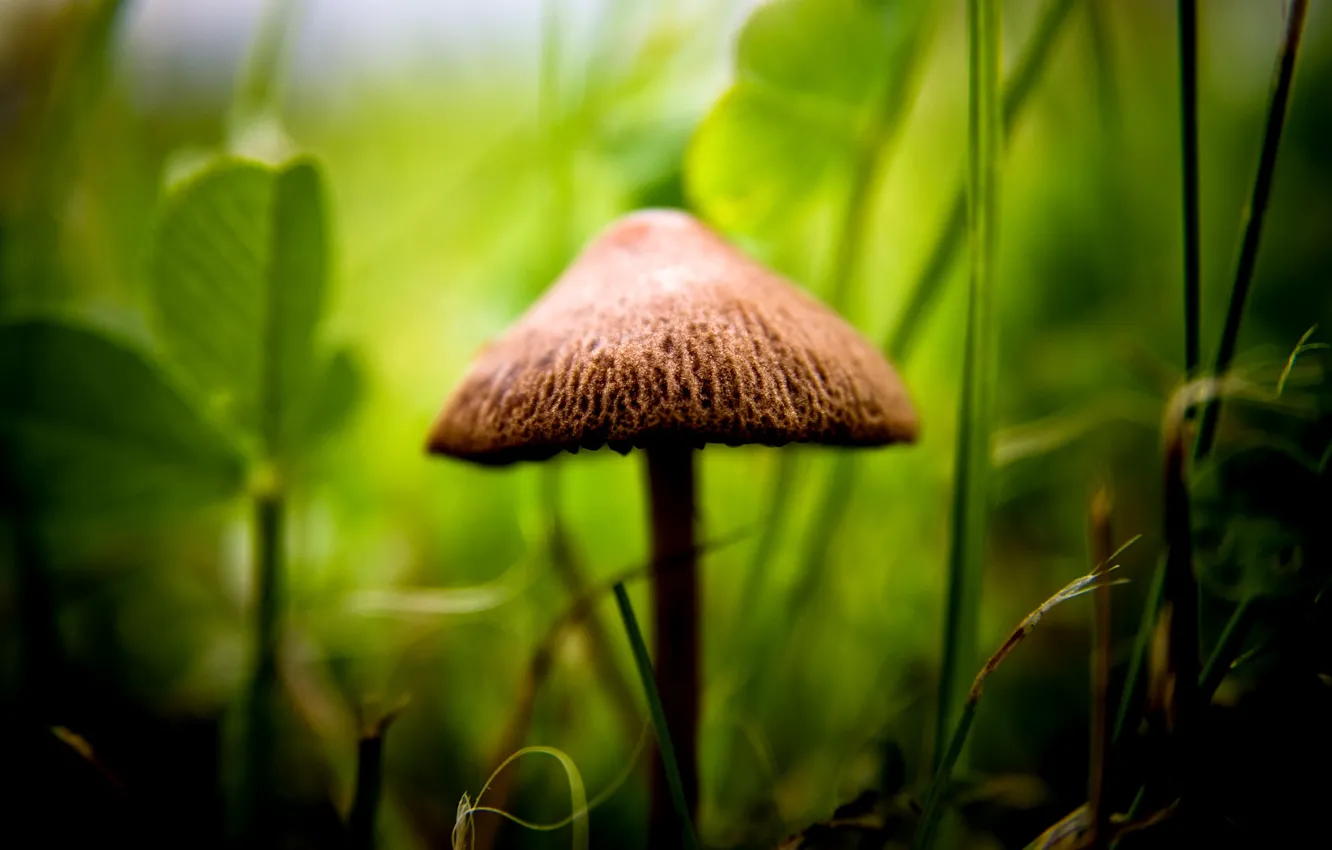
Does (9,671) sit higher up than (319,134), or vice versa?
(319,134)

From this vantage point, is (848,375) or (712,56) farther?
(712,56)

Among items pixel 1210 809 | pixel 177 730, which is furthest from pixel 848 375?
pixel 177 730

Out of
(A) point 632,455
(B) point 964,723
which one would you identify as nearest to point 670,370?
(B) point 964,723

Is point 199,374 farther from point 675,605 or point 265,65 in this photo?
point 675,605

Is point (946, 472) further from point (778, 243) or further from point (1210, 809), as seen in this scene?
point (1210, 809)

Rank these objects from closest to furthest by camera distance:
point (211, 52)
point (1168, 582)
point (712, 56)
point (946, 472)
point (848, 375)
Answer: point (1168, 582) < point (848, 375) < point (946, 472) < point (712, 56) < point (211, 52)
